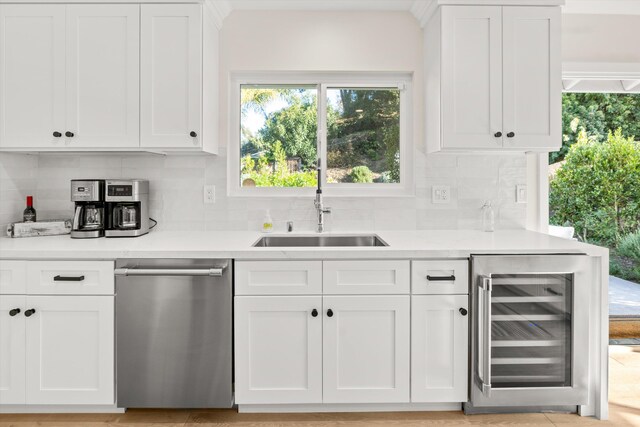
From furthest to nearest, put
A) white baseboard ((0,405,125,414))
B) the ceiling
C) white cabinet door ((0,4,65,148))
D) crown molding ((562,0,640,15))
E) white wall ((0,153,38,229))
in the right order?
crown molding ((562,0,640,15)) → the ceiling → white wall ((0,153,38,229)) → white cabinet door ((0,4,65,148)) → white baseboard ((0,405,125,414))

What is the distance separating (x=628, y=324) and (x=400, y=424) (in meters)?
2.18

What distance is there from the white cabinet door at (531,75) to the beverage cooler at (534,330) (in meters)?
0.75

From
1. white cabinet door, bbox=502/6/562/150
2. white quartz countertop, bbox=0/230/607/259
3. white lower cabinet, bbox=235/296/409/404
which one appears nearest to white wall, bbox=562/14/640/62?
white cabinet door, bbox=502/6/562/150

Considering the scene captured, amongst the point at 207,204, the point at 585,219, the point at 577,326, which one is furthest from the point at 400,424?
the point at 585,219

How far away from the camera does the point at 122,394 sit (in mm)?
2100

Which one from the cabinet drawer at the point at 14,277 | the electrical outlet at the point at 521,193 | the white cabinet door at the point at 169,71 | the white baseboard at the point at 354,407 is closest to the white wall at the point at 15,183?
the cabinet drawer at the point at 14,277

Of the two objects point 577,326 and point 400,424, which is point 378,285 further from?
point 577,326

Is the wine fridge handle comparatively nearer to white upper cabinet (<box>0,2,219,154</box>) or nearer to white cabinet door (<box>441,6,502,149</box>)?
white cabinet door (<box>441,6,502,149</box>)

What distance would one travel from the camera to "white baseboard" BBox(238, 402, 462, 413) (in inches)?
86.8

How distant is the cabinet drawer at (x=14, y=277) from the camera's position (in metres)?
2.08

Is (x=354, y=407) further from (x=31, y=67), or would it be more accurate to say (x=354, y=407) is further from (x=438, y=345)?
(x=31, y=67)

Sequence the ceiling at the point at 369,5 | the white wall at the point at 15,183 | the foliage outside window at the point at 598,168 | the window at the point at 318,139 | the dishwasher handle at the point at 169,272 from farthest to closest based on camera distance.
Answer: the foliage outside window at the point at 598,168 < the window at the point at 318,139 < the ceiling at the point at 369,5 < the white wall at the point at 15,183 < the dishwasher handle at the point at 169,272

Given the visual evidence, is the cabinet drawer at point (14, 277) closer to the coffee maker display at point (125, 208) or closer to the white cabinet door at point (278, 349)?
the coffee maker display at point (125, 208)

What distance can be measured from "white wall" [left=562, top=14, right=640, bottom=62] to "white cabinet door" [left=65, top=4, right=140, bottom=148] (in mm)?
2757
